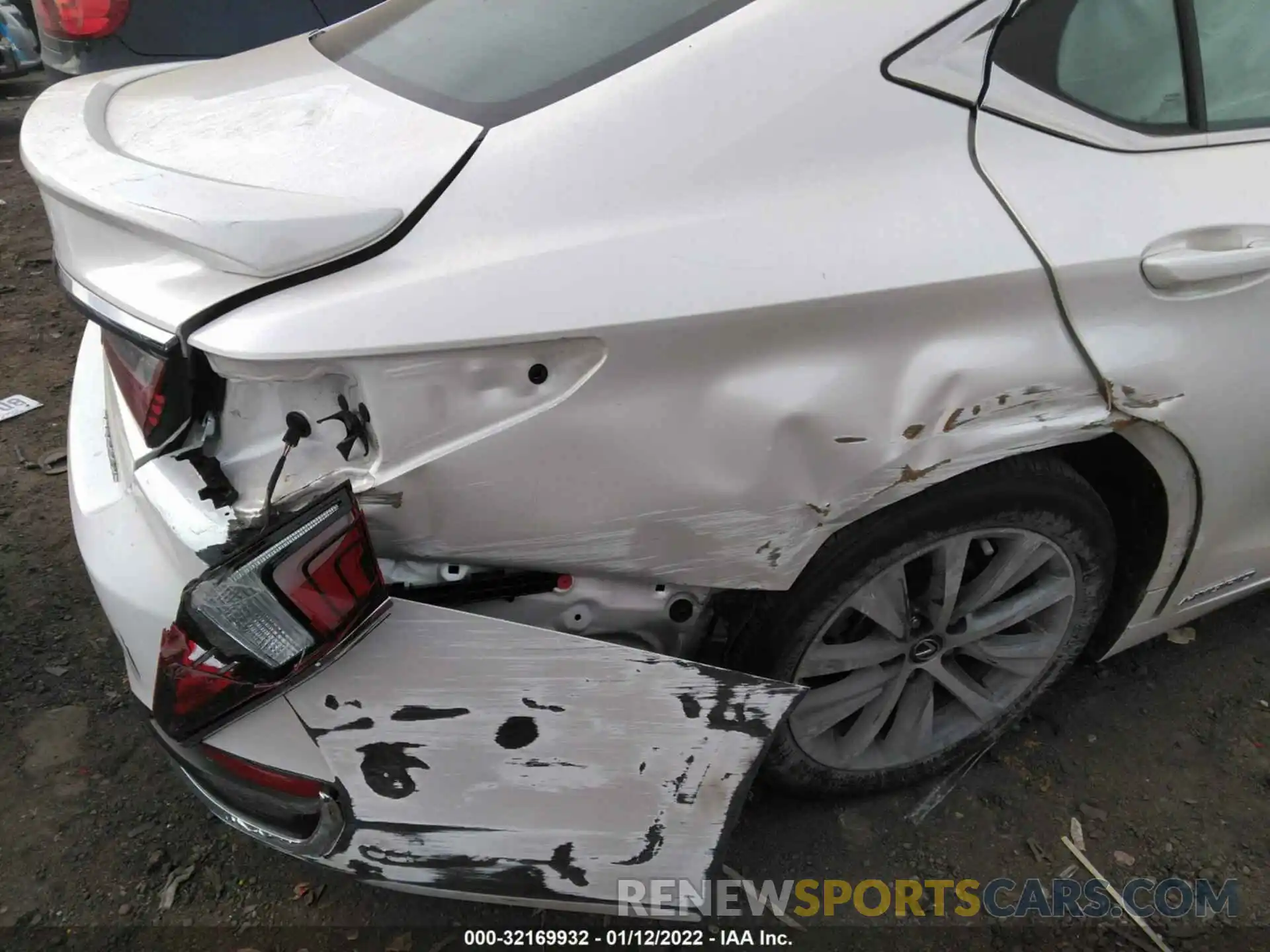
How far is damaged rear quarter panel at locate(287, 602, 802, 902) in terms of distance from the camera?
4.12ft

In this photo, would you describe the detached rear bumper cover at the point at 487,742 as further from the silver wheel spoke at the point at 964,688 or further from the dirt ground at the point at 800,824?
the silver wheel spoke at the point at 964,688

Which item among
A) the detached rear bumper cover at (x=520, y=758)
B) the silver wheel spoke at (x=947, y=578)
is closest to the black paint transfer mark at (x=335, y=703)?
the detached rear bumper cover at (x=520, y=758)

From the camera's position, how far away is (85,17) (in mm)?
3320

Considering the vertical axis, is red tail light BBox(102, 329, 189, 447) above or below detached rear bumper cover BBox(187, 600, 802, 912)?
above

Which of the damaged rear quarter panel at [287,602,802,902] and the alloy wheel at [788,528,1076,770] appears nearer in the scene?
the damaged rear quarter panel at [287,602,802,902]

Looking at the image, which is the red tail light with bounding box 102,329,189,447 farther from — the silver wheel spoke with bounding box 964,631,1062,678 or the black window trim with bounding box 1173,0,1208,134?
the black window trim with bounding box 1173,0,1208,134

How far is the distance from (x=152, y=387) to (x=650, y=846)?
3.31ft

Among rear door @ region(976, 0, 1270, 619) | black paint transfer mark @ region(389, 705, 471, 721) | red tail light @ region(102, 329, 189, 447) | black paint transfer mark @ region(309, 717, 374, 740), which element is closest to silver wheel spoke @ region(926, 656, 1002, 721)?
rear door @ region(976, 0, 1270, 619)

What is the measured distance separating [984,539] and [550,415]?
2.95 ft

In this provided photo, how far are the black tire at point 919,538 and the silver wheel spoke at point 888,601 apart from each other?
4cm

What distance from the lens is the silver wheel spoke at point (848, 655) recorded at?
1.65m

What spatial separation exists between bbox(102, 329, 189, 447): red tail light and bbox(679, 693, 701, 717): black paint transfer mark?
80 cm

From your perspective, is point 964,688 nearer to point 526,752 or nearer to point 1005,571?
point 1005,571

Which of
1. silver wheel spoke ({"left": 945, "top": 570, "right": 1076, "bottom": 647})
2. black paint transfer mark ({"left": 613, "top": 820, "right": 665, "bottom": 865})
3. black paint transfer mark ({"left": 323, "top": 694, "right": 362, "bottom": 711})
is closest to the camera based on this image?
black paint transfer mark ({"left": 323, "top": 694, "right": 362, "bottom": 711})
